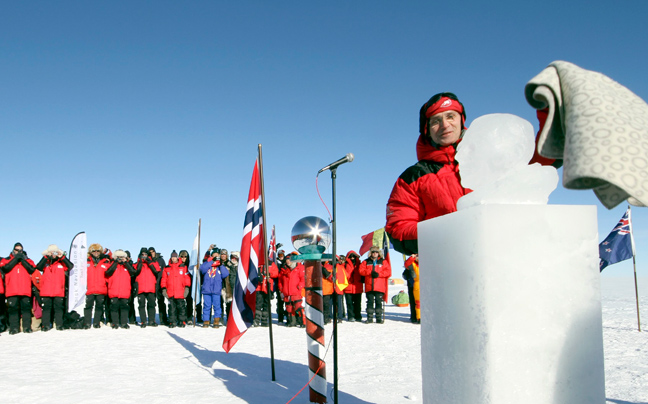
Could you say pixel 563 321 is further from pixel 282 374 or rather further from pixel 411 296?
pixel 411 296

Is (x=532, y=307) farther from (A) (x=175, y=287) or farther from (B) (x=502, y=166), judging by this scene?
(A) (x=175, y=287)

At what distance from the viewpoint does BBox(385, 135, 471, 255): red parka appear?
2289 millimetres

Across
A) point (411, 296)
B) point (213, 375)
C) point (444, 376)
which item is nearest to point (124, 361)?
point (213, 375)

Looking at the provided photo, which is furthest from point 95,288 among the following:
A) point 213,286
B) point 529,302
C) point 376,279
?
point 529,302

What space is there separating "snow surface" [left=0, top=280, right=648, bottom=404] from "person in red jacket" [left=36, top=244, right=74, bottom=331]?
97cm

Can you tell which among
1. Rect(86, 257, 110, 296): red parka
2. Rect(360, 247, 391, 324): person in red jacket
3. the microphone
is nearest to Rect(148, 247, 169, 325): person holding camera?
Rect(86, 257, 110, 296): red parka

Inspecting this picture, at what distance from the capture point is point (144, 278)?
12641mm

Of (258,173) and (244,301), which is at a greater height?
(258,173)

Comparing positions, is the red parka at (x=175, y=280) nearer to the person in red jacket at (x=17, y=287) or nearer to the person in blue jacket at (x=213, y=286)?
the person in blue jacket at (x=213, y=286)

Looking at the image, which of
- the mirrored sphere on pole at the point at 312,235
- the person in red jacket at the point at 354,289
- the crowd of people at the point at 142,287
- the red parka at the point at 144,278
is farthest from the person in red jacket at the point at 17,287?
the mirrored sphere on pole at the point at 312,235

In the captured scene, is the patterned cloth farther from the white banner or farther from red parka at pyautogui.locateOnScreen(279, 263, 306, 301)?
the white banner

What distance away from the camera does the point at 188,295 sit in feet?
43.9

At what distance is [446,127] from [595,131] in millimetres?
1206

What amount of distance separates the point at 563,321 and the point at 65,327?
1335 centimetres
